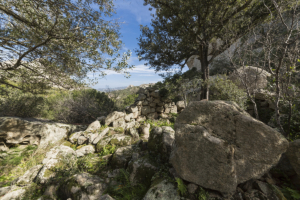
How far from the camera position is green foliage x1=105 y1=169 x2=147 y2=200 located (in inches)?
126

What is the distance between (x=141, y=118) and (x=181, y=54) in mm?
6796

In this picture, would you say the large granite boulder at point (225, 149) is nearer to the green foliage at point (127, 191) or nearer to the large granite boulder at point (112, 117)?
the green foliage at point (127, 191)

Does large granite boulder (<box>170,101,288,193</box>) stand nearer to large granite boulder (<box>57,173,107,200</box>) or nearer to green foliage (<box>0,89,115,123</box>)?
large granite boulder (<box>57,173,107,200</box>)

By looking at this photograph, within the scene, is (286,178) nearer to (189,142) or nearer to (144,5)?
(189,142)

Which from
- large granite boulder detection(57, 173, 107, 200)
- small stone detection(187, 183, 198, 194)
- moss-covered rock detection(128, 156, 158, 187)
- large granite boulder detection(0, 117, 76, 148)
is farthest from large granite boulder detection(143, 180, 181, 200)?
large granite boulder detection(0, 117, 76, 148)

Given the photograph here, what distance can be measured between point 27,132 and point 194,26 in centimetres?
1155

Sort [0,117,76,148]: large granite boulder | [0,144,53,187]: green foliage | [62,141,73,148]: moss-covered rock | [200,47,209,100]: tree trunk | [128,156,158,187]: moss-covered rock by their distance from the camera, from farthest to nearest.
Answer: [200,47,209,100]: tree trunk → [62,141,73,148]: moss-covered rock → [0,117,76,148]: large granite boulder → [0,144,53,187]: green foliage → [128,156,158,187]: moss-covered rock

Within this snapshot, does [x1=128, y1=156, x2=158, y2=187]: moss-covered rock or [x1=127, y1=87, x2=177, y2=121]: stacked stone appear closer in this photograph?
[x1=128, y1=156, x2=158, y2=187]: moss-covered rock

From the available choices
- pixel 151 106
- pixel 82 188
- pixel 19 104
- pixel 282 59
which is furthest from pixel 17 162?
pixel 282 59

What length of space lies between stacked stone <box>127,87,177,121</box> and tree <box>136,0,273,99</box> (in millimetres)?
2647

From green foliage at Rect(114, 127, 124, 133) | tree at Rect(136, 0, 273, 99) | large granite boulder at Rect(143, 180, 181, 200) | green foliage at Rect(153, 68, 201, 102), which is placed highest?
tree at Rect(136, 0, 273, 99)

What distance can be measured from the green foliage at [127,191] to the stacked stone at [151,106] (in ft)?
21.2

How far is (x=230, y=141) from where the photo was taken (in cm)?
280

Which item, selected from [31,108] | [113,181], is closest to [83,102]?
[31,108]
